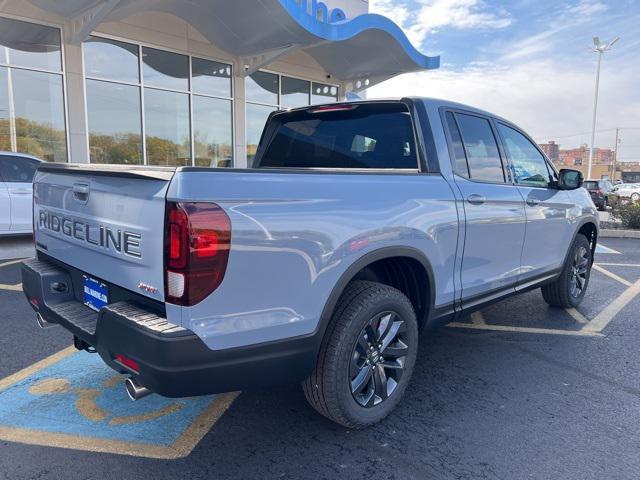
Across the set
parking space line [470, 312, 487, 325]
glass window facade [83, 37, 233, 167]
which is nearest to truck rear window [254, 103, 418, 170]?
parking space line [470, 312, 487, 325]

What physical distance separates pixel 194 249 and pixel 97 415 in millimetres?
1579

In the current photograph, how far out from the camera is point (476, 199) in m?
3.39

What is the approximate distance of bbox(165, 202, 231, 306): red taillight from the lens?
1.98 metres

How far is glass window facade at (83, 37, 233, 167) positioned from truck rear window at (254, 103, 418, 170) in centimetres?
892

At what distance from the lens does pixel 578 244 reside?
5.13m

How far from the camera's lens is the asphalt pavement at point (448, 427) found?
2.45 metres

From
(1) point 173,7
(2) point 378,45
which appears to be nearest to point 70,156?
(1) point 173,7

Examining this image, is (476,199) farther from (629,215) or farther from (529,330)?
(629,215)

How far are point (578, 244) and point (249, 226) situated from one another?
427 centimetres

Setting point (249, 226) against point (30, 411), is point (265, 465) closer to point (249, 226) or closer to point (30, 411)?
point (249, 226)

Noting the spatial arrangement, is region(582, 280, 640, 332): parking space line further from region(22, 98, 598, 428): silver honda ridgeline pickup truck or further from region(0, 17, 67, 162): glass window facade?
region(0, 17, 67, 162): glass window facade

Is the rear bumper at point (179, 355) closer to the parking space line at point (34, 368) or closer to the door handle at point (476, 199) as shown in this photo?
the parking space line at point (34, 368)

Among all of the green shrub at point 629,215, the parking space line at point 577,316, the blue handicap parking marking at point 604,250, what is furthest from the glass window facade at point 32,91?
the green shrub at point 629,215

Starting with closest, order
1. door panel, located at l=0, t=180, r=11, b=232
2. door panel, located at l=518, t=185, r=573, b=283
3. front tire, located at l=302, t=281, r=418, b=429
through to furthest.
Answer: front tire, located at l=302, t=281, r=418, b=429
door panel, located at l=518, t=185, r=573, b=283
door panel, located at l=0, t=180, r=11, b=232
